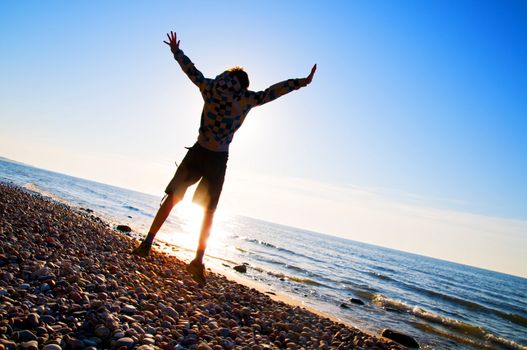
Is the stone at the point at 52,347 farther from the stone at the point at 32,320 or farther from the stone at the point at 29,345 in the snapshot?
the stone at the point at 32,320

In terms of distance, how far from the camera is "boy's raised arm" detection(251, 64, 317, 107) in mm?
5371

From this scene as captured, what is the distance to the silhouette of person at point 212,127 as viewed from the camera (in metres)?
5.34

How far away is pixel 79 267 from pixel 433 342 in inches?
396

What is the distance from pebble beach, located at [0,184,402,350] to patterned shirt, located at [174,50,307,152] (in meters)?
2.36

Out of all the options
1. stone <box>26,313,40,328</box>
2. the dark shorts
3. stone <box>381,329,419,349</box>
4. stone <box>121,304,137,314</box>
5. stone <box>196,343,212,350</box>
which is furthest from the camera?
stone <box>381,329,419,349</box>

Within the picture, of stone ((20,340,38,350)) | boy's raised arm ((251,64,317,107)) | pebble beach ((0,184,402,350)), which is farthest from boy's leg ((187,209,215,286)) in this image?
stone ((20,340,38,350))

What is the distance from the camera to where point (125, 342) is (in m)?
2.94

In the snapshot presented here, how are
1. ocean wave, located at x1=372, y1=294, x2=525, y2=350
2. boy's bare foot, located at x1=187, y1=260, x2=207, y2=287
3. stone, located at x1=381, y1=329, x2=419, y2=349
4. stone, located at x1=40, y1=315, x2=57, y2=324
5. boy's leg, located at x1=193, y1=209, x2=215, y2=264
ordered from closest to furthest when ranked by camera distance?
stone, located at x1=40, y1=315, x2=57, y2=324
boy's leg, located at x1=193, y1=209, x2=215, y2=264
boy's bare foot, located at x1=187, y1=260, x2=207, y2=287
stone, located at x1=381, y1=329, x2=419, y2=349
ocean wave, located at x1=372, y1=294, x2=525, y2=350

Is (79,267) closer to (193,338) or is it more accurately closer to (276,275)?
(193,338)

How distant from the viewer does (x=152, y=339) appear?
10.4 feet

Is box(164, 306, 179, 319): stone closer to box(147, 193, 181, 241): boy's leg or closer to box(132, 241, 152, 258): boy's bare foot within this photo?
box(147, 193, 181, 241): boy's leg

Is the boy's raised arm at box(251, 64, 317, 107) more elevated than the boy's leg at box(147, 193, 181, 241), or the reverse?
the boy's raised arm at box(251, 64, 317, 107)

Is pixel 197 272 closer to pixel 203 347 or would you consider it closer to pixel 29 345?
pixel 203 347

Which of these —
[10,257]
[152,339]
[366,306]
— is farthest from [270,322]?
[366,306]
